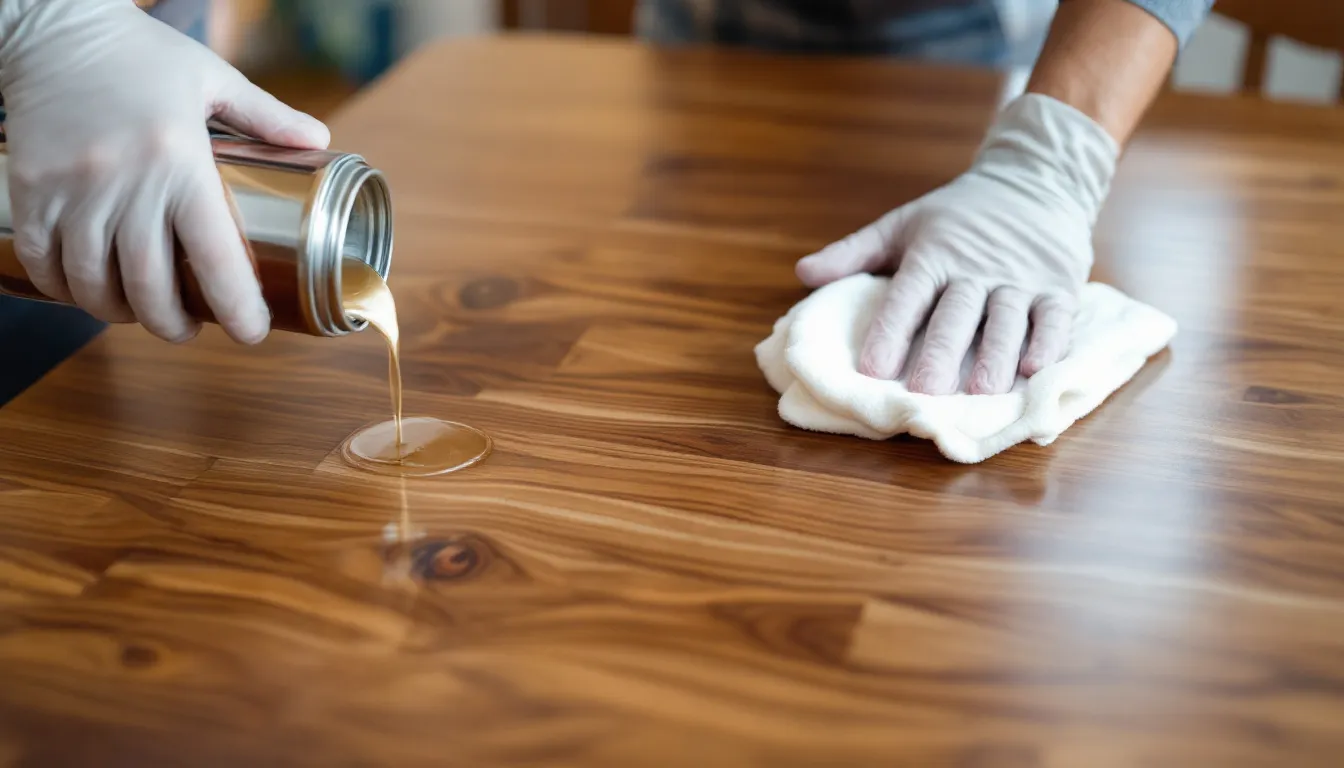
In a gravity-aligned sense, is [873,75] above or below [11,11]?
below

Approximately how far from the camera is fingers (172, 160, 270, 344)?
0.74 m

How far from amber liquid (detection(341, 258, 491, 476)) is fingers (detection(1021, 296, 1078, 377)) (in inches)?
16.0

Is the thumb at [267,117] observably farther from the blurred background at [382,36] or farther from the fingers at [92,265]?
the blurred background at [382,36]

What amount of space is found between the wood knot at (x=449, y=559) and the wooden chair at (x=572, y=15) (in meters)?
2.46

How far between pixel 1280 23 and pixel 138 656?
159 centimetres

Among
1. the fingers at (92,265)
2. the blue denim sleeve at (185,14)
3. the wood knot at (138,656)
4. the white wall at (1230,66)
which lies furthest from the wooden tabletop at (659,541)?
Result: the white wall at (1230,66)

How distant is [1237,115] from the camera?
4.85ft

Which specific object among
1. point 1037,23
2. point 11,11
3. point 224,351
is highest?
point 11,11

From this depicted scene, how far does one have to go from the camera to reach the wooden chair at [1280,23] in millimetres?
1580

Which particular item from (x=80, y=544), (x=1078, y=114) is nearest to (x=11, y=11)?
(x=80, y=544)

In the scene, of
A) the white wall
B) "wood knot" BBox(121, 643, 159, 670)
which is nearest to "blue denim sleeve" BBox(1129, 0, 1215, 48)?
"wood knot" BBox(121, 643, 159, 670)

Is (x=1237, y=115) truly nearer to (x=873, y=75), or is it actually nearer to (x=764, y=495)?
(x=873, y=75)

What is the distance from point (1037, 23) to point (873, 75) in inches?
9.2

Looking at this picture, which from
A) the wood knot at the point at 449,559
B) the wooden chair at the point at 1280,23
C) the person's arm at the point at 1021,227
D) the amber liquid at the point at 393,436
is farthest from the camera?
the wooden chair at the point at 1280,23
